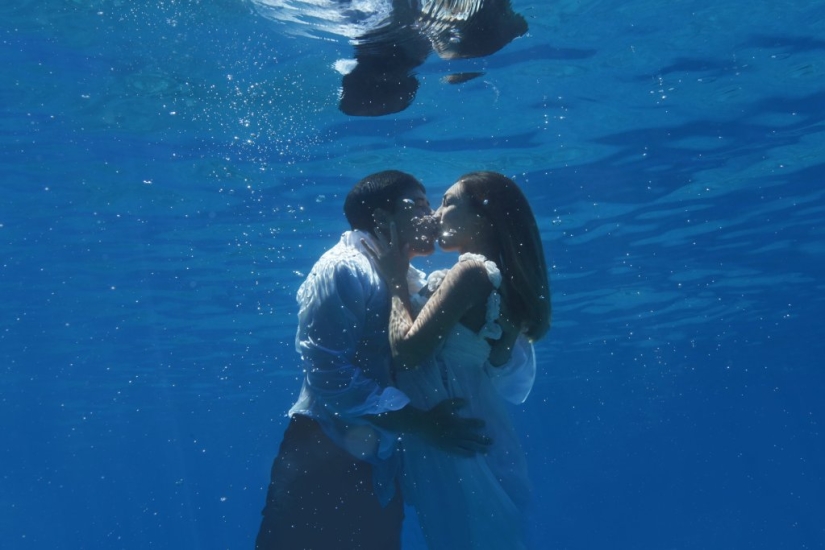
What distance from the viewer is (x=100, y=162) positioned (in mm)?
14414

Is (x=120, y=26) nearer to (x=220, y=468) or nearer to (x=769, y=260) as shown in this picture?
(x=769, y=260)

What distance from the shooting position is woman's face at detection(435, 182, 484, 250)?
13.9ft

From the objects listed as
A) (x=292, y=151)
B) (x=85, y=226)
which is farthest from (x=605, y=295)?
(x=85, y=226)

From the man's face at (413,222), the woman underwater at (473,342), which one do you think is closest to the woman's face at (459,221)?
the woman underwater at (473,342)

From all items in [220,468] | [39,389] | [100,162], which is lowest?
[220,468]

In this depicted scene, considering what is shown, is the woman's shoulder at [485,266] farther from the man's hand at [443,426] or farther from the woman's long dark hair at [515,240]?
the man's hand at [443,426]

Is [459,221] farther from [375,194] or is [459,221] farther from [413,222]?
[375,194]

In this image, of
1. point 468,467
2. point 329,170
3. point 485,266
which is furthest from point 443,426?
point 329,170

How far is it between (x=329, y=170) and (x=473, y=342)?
12.0m

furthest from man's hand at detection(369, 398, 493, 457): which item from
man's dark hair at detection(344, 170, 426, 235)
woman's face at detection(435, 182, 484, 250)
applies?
man's dark hair at detection(344, 170, 426, 235)

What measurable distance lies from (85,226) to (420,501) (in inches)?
654

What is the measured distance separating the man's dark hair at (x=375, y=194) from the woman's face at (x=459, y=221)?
0.30m

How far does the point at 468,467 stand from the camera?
3912 mm

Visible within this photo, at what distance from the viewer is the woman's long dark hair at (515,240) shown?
411 centimetres
